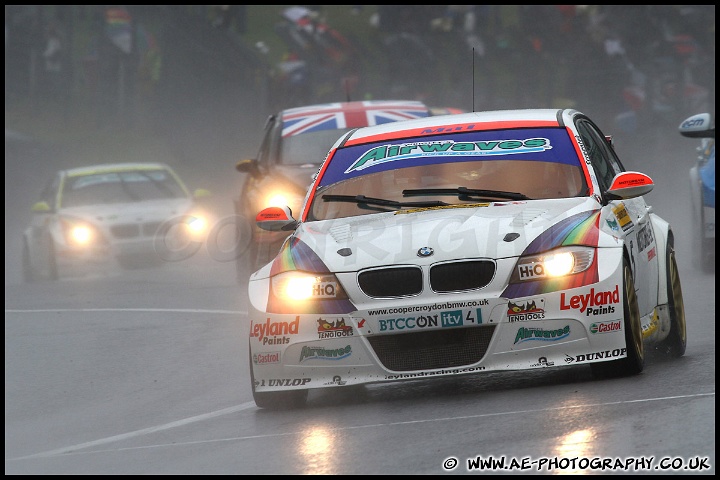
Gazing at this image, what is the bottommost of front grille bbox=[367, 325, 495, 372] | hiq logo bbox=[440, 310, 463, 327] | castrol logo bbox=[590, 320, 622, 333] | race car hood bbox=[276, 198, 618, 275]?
front grille bbox=[367, 325, 495, 372]

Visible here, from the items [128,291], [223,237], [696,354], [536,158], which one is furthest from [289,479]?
[223,237]

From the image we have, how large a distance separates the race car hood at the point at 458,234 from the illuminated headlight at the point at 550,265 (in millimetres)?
49

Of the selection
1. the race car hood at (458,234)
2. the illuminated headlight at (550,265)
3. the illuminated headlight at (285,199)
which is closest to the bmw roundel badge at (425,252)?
the race car hood at (458,234)

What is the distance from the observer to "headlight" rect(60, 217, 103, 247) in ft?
69.3

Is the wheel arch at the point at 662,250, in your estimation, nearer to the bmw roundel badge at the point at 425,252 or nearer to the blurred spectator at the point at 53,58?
the bmw roundel badge at the point at 425,252

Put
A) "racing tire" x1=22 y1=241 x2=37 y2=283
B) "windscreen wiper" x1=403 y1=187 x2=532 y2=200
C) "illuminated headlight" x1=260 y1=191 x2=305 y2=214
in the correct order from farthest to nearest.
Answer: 1. "racing tire" x1=22 y1=241 x2=37 y2=283
2. "illuminated headlight" x1=260 y1=191 x2=305 y2=214
3. "windscreen wiper" x1=403 y1=187 x2=532 y2=200

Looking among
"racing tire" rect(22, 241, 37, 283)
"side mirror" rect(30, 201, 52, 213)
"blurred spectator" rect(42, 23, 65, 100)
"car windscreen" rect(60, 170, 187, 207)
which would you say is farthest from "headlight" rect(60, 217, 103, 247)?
"blurred spectator" rect(42, 23, 65, 100)

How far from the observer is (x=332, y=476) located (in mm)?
6270

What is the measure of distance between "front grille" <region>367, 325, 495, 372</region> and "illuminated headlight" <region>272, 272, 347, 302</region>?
0.32 m

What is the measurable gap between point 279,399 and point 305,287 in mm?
677

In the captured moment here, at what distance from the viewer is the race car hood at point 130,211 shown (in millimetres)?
21234

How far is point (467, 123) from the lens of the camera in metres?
9.68

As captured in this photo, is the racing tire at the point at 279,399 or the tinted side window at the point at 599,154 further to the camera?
the tinted side window at the point at 599,154

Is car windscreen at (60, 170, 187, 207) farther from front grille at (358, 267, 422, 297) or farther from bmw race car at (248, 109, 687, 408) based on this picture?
front grille at (358, 267, 422, 297)
